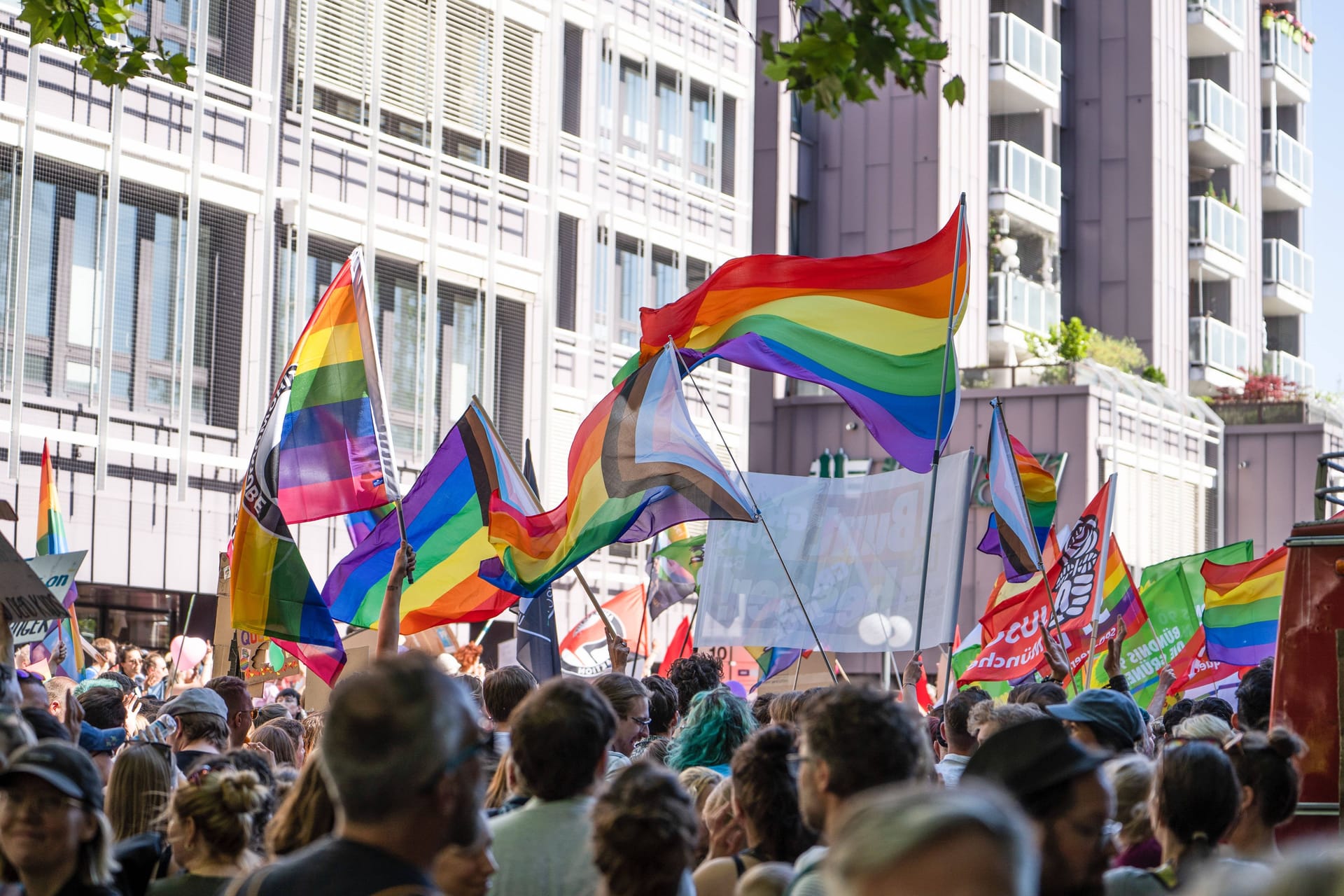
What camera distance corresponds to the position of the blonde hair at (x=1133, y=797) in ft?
17.0

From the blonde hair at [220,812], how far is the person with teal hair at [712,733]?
2429mm

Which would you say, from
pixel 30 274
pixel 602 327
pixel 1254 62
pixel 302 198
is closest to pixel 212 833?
pixel 30 274

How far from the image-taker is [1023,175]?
3822cm

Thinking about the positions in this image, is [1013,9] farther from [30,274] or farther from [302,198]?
[30,274]

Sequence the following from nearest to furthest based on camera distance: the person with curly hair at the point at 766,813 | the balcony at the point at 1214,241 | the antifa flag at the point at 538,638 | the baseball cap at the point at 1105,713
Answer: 1. the person with curly hair at the point at 766,813
2. the baseball cap at the point at 1105,713
3. the antifa flag at the point at 538,638
4. the balcony at the point at 1214,241

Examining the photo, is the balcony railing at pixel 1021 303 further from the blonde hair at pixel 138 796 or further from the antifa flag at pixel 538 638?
the blonde hair at pixel 138 796

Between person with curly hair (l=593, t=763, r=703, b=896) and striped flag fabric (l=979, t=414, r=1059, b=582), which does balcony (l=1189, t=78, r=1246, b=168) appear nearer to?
striped flag fabric (l=979, t=414, r=1059, b=582)

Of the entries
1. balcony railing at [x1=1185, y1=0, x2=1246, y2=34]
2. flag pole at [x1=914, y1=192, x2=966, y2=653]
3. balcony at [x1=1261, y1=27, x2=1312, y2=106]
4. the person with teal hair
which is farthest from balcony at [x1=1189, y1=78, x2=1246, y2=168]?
the person with teal hair

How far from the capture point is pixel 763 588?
12.3 meters

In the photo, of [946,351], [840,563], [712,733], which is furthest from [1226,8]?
[712,733]

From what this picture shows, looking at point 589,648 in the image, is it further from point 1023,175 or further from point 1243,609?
point 1023,175

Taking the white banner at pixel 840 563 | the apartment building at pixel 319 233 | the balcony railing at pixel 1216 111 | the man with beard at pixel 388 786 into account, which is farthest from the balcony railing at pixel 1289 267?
the man with beard at pixel 388 786

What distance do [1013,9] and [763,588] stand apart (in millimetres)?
31076

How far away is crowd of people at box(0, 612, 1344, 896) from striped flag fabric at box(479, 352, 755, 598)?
12.4 feet
